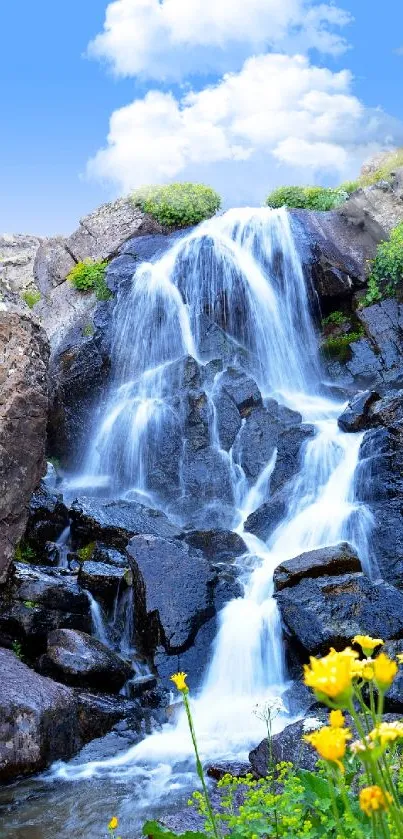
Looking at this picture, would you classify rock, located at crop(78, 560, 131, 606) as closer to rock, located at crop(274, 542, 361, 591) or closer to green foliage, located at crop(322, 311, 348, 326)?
rock, located at crop(274, 542, 361, 591)

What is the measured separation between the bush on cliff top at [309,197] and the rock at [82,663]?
1392 cm

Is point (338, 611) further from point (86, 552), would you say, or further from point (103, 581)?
point (86, 552)

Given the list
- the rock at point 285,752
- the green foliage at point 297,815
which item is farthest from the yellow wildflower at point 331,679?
the rock at point 285,752

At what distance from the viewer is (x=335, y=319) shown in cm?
1678

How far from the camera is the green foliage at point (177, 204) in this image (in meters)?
18.8

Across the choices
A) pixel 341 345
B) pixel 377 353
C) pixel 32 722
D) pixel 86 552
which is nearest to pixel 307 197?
pixel 341 345

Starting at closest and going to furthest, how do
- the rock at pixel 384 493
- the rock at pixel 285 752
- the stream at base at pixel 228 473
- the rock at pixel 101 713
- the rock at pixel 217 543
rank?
the rock at pixel 285 752, the stream at base at pixel 228 473, the rock at pixel 101 713, the rock at pixel 384 493, the rock at pixel 217 543

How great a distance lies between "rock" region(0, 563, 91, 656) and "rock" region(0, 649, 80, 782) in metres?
1.11

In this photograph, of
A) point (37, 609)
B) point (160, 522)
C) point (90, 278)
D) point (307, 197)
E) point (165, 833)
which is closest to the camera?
point (165, 833)

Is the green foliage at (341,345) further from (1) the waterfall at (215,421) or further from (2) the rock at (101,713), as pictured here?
(2) the rock at (101,713)

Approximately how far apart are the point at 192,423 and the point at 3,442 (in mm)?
5683

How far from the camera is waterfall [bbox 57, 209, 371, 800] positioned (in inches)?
310

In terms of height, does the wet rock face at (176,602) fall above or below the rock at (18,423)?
below

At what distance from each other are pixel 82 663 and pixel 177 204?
Answer: 44.8 feet
